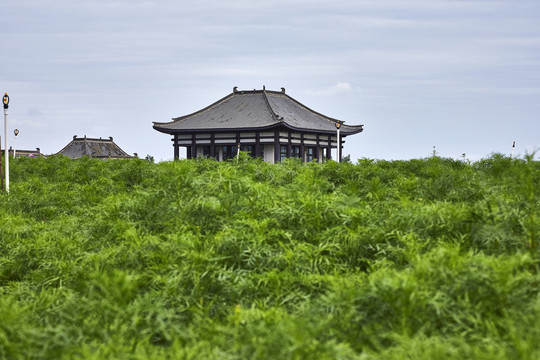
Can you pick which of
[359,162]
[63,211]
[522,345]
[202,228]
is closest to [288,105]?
[359,162]

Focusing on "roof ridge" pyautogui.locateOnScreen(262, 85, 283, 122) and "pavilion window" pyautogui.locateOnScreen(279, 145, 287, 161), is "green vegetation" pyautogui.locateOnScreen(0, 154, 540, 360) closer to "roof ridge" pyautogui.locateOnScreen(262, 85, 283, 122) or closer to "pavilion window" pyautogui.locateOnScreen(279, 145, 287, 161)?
"roof ridge" pyautogui.locateOnScreen(262, 85, 283, 122)

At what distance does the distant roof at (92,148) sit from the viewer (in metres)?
42.6

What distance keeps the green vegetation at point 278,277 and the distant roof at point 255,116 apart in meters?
23.4

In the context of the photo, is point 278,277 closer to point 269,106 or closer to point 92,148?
point 269,106

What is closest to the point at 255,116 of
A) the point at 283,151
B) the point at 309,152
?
the point at 283,151

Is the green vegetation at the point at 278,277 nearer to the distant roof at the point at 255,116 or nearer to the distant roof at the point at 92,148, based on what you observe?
the distant roof at the point at 255,116

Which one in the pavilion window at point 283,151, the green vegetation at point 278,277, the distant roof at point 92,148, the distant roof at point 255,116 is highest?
the distant roof at point 255,116

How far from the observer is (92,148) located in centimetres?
4322

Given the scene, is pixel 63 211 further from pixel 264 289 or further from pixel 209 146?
pixel 209 146

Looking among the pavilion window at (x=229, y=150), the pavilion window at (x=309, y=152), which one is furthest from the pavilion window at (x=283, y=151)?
the pavilion window at (x=229, y=150)

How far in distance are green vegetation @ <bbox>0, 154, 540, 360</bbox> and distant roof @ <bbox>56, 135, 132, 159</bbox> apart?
38639mm

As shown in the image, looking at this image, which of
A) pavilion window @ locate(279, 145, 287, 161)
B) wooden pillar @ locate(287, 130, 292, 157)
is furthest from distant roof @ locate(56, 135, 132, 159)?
wooden pillar @ locate(287, 130, 292, 157)

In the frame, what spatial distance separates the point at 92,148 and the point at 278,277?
139 ft

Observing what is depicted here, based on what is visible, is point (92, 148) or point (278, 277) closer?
point (278, 277)
